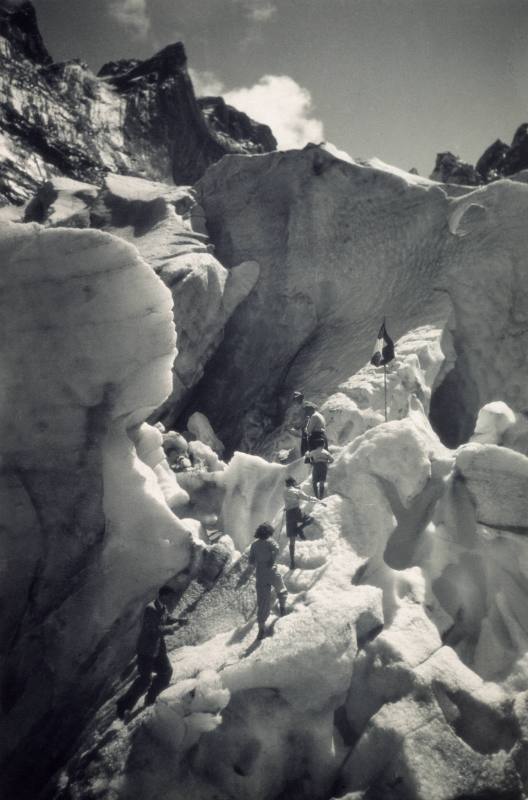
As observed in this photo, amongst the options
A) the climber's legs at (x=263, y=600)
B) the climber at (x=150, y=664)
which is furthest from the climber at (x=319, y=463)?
the climber at (x=150, y=664)

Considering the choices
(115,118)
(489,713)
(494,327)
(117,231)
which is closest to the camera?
(489,713)

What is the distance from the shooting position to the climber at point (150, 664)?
561 centimetres

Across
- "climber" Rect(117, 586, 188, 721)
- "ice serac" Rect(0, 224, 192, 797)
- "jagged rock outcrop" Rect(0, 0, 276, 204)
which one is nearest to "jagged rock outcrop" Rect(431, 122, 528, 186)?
"jagged rock outcrop" Rect(0, 0, 276, 204)

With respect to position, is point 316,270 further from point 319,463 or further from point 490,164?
point 490,164

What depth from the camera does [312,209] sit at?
49.5 ft

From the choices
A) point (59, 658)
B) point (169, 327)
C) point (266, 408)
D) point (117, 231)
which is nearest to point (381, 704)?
point (59, 658)

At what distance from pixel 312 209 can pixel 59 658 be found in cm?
1300

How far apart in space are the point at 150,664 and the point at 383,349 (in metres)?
7.41

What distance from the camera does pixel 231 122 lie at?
33.6 meters

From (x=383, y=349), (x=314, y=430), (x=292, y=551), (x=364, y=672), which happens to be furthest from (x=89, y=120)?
(x=364, y=672)

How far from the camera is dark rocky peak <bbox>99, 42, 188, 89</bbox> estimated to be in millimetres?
27344

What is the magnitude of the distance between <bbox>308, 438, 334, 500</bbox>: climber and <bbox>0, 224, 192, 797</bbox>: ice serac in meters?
2.06

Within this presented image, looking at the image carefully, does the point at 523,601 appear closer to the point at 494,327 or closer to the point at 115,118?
the point at 494,327

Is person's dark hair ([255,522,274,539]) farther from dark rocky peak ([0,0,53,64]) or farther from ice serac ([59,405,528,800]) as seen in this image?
dark rocky peak ([0,0,53,64])
